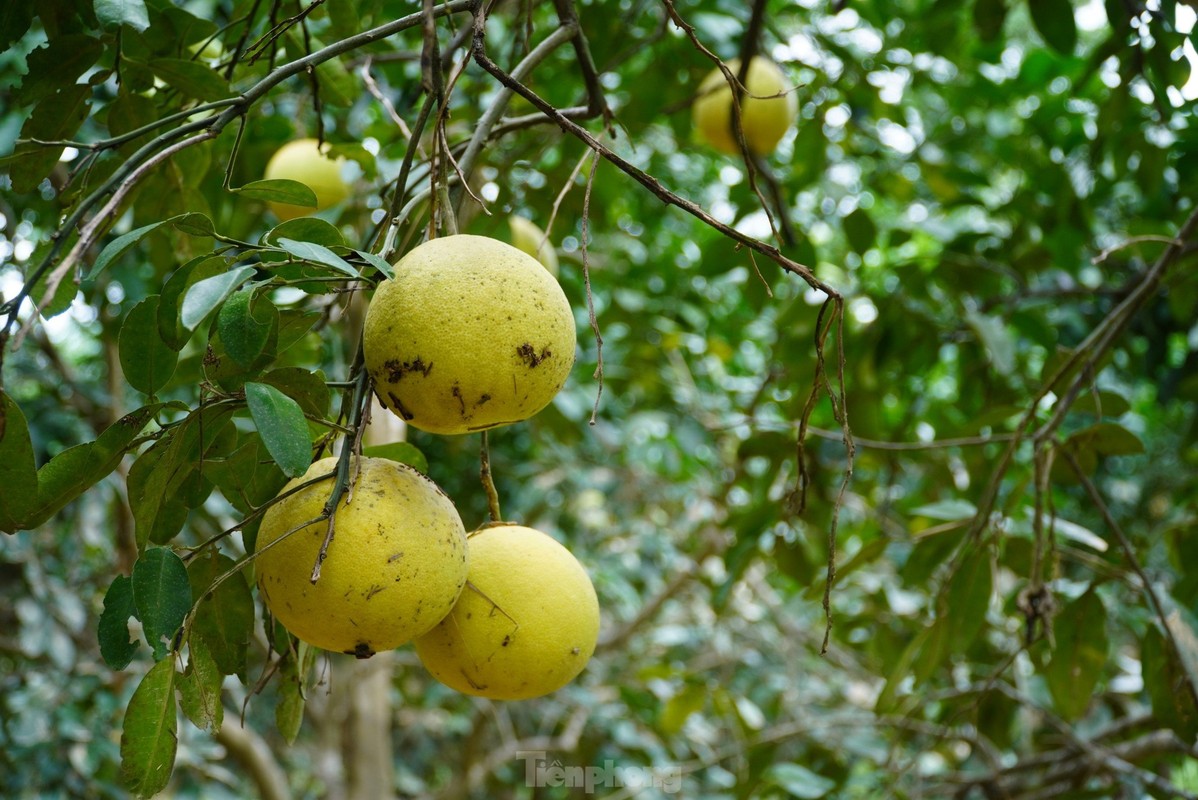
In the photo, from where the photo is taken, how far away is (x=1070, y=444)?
1523 mm

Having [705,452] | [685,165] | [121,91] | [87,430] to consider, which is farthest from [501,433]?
[121,91]

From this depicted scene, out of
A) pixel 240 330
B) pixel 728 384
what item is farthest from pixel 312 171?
pixel 728 384

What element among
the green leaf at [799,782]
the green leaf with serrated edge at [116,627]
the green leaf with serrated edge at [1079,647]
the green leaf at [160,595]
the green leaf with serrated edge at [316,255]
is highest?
the green leaf with serrated edge at [316,255]

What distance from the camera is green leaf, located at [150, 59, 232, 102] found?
1.03 m

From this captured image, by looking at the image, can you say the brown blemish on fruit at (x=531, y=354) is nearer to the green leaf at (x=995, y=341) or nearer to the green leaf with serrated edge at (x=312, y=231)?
the green leaf with serrated edge at (x=312, y=231)

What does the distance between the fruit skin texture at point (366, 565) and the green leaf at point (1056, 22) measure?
5.55 feet

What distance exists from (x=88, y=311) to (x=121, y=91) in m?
1.79

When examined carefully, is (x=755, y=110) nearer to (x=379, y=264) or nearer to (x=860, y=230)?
(x=860, y=230)

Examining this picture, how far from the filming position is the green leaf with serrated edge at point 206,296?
0.56 meters

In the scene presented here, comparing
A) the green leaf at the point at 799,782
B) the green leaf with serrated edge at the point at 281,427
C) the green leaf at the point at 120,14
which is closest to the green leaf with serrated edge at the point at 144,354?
the green leaf with serrated edge at the point at 281,427

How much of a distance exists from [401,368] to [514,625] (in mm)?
274

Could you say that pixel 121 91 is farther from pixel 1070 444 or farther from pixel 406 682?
pixel 406 682

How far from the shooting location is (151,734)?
69 centimetres

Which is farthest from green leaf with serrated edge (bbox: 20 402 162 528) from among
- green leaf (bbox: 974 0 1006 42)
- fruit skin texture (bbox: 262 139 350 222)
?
green leaf (bbox: 974 0 1006 42)
